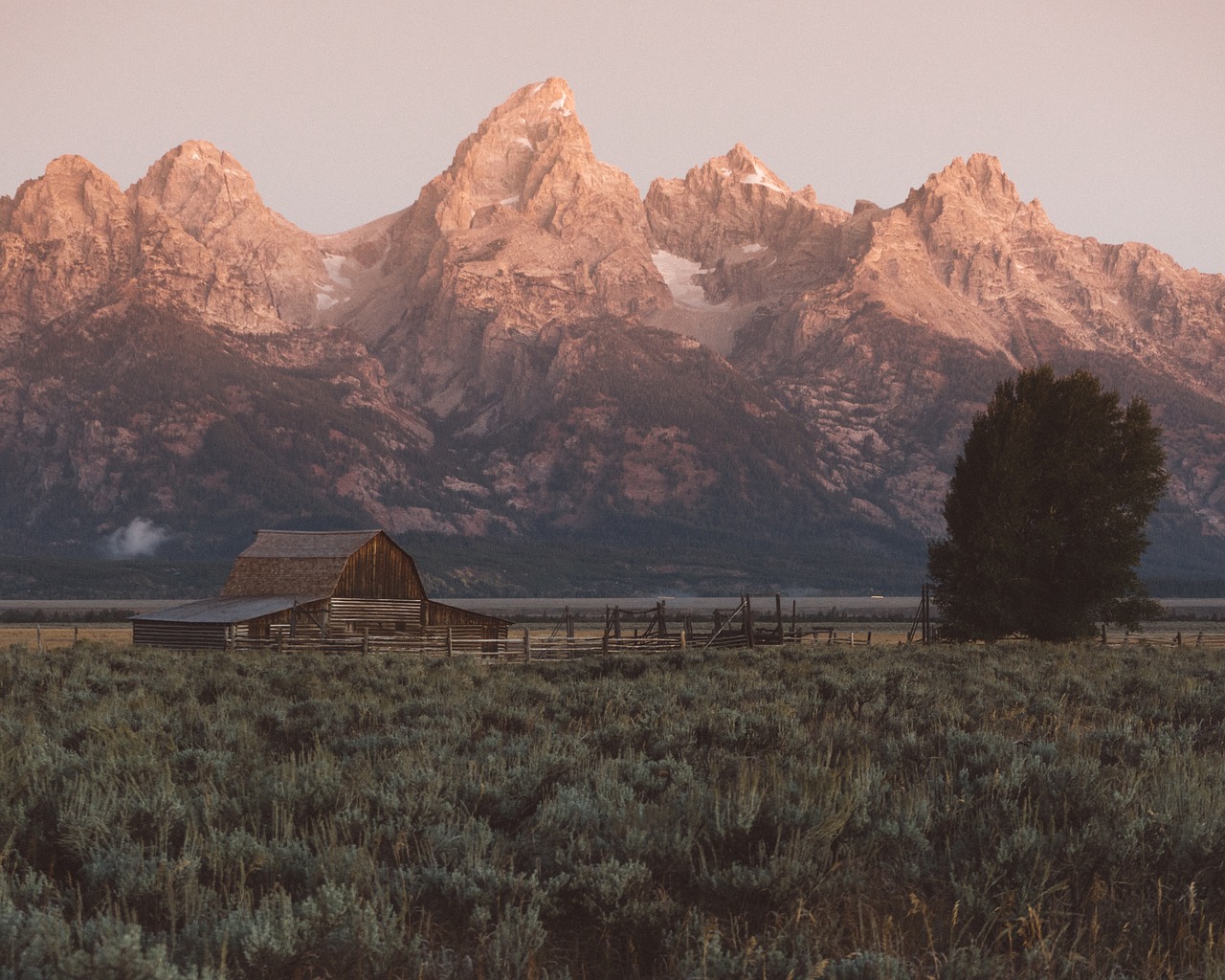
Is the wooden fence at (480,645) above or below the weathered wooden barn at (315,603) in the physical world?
below

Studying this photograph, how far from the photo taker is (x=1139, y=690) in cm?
2086

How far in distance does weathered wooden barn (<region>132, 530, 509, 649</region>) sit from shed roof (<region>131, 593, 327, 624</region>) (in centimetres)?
6

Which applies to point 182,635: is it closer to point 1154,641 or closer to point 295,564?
point 295,564

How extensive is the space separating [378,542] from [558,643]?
15904 mm

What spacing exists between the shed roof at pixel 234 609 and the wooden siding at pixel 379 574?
1726mm

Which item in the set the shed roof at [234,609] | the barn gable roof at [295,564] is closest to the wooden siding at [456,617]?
the barn gable roof at [295,564]

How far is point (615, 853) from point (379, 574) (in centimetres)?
5112

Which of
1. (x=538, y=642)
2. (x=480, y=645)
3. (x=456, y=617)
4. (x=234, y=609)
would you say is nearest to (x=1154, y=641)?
(x=538, y=642)

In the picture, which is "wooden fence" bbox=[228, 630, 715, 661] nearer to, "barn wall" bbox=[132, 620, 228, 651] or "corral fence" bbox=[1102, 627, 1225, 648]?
"barn wall" bbox=[132, 620, 228, 651]

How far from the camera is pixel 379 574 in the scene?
191 ft

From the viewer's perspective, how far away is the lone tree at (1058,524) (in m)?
43.6

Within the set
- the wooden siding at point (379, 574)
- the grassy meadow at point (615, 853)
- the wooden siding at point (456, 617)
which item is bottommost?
the wooden siding at point (456, 617)

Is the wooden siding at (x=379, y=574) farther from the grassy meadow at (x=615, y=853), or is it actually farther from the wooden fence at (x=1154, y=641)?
the grassy meadow at (x=615, y=853)

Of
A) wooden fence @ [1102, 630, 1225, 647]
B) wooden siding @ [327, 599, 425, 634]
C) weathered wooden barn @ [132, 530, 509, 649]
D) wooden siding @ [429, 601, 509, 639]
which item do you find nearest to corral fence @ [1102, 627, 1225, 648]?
wooden fence @ [1102, 630, 1225, 647]
